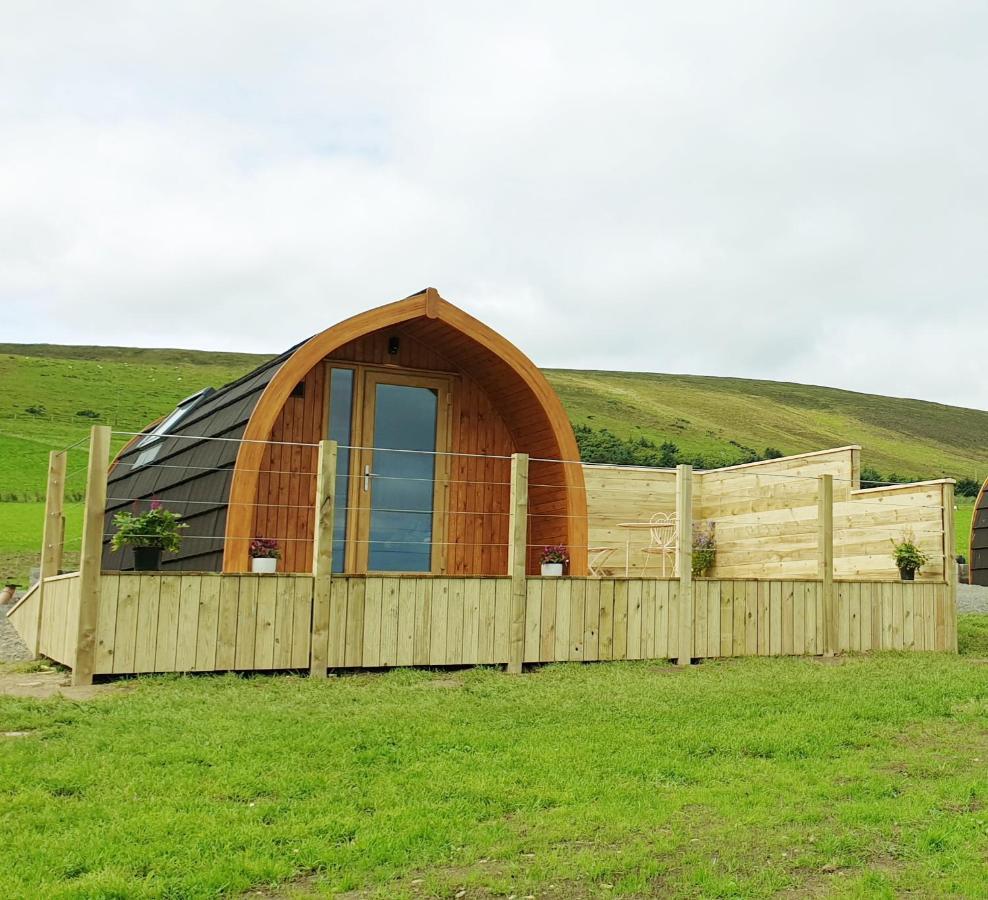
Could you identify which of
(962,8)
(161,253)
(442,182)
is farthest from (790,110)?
(161,253)

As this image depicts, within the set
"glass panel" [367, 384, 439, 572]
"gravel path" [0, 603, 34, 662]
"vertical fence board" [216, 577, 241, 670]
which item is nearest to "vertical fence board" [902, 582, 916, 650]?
"glass panel" [367, 384, 439, 572]

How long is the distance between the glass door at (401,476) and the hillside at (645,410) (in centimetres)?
3274

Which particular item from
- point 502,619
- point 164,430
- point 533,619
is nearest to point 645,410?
point 164,430

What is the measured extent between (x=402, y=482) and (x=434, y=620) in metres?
2.84

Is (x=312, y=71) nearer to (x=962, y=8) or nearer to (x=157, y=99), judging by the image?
(x=157, y=99)

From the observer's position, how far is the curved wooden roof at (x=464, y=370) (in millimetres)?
9000

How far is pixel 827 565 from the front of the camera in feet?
32.9

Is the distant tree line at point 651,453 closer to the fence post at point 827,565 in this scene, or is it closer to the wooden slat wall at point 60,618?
the fence post at point 827,565

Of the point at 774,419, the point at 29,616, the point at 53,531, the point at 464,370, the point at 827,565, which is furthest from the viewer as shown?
the point at 774,419

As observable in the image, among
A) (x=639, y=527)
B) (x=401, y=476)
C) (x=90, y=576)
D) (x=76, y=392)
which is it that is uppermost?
(x=76, y=392)

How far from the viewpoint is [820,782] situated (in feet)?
16.6

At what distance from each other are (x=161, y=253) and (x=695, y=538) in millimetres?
37601

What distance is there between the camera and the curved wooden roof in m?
9.00

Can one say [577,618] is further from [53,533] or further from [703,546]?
[703,546]
